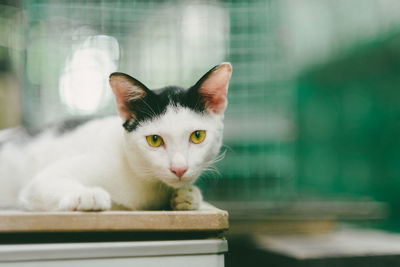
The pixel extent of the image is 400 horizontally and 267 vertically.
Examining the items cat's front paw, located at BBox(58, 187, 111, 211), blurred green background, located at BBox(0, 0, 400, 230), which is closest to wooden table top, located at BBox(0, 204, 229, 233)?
cat's front paw, located at BBox(58, 187, 111, 211)

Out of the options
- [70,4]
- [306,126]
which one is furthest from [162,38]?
[306,126]

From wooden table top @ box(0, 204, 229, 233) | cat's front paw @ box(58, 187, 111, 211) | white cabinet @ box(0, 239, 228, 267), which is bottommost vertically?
white cabinet @ box(0, 239, 228, 267)

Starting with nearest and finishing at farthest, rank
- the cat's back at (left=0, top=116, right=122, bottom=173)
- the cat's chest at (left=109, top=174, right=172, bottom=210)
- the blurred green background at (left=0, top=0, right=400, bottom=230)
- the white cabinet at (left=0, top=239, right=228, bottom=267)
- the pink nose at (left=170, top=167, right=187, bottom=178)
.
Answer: the white cabinet at (left=0, top=239, right=228, bottom=267) → the pink nose at (left=170, top=167, right=187, bottom=178) → the cat's chest at (left=109, top=174, right=172, bottom=210) → the cat's back at (left=0, top=116, right=122, bottom=173) → the blurred green background at (left=0, top=0, right=400, bottom=230)

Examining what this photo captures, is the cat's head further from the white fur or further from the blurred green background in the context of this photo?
the blurred green background

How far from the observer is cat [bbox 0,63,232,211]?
2.79 feet

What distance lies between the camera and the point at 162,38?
1.46m

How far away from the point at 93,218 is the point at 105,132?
0.39 m

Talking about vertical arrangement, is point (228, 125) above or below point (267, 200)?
above

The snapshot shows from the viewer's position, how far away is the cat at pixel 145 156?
33.5 inches

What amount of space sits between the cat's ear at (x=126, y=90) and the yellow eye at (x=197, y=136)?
16 cm

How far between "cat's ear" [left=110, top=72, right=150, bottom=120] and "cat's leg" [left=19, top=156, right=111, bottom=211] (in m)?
0.19

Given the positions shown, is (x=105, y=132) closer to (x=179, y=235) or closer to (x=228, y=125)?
(x=179, y=235)

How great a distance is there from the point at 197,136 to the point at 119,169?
236mm

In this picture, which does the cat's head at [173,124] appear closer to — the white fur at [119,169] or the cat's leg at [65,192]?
the white fur at [119,169]
